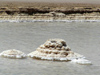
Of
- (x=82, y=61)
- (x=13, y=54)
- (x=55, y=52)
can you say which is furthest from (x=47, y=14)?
(x=82, y=61)

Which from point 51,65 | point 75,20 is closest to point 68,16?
point 75,20

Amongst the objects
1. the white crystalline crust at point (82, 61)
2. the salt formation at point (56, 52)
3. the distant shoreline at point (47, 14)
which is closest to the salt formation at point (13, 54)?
the salt formation at point (56, 52)

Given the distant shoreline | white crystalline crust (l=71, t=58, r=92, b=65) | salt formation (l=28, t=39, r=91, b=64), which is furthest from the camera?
the distant shoreline

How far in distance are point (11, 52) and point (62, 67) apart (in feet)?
7.21

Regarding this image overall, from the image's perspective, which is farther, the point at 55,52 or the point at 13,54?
the point at 13,54

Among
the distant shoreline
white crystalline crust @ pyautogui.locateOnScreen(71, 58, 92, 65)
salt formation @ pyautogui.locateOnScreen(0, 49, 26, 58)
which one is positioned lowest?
the distant shoreline

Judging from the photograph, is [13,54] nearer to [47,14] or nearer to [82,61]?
[82,61]

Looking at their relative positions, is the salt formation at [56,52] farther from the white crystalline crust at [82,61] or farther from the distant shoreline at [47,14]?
the distant shoreline at [47,14]

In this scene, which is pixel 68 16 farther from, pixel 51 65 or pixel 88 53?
pixel 51 65

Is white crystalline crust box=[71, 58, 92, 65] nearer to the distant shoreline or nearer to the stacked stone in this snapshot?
the stacked stone

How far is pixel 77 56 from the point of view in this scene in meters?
13.3

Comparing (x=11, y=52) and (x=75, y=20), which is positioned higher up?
(x=11, y=52)

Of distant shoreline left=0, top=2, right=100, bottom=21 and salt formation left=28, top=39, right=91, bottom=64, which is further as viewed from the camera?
distant shoreline left=0, top=2, right=100, bottom=21

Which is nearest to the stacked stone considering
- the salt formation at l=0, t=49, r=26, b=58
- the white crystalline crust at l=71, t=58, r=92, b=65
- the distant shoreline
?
the white crystalline crust at l=71, t=58, r=92, b=65
